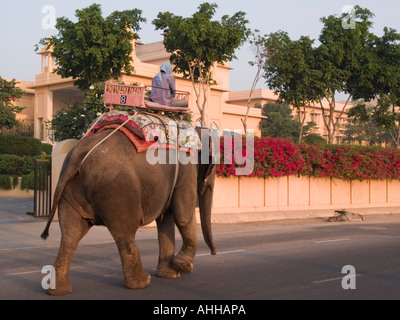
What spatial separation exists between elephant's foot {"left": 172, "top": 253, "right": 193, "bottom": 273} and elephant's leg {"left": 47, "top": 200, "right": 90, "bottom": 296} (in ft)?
5.90

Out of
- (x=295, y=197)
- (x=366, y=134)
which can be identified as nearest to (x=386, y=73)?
(x=295, y=197)

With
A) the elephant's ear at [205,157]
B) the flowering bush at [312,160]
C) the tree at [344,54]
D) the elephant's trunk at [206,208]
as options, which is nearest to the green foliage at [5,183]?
the flowering bush at [312,160]

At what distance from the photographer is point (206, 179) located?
29.0 feet

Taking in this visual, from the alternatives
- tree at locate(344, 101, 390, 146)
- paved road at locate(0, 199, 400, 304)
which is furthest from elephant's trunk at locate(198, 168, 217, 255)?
tree at locate(344, 101, 390, 146)

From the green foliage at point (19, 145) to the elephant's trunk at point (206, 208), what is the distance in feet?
95.7

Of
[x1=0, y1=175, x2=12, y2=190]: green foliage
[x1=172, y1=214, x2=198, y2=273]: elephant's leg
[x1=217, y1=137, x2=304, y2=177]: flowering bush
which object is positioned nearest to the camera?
[x1=172, y1=214, x2=198, y2=273]: elephant's leg

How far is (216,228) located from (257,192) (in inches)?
182

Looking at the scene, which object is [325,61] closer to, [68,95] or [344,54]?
[344,54]

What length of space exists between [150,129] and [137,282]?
76.8 inches

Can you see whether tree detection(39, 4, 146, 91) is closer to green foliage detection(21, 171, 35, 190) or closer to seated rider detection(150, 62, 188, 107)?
green foliage detection(21, 171, 35, 190)

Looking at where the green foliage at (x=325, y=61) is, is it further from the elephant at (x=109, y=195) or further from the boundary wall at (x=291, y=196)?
the elephant at (x=109, y=195)

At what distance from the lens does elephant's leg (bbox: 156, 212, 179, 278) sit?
859cm

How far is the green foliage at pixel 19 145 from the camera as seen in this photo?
35781mm
